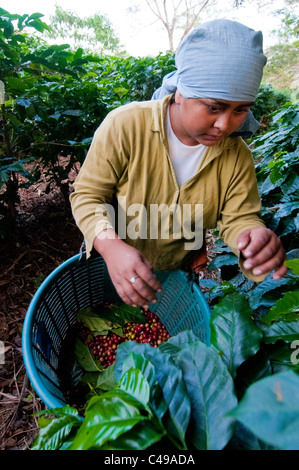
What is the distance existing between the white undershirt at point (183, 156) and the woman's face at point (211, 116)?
0.18m

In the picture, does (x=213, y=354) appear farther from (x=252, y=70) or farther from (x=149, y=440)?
(x=252, y=70)

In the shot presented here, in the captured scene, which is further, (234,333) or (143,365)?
(234,333)

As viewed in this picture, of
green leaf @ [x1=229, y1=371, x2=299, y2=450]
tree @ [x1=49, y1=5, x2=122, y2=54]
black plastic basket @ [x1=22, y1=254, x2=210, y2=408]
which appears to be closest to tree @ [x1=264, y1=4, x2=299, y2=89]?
tree @ [x1=49, y1=5, x2=122, y2=54]

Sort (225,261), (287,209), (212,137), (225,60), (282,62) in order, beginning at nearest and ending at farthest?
1. (225,60)
2. (212,137)
3. (287,209)
4. (225,261)
5. (282,62)

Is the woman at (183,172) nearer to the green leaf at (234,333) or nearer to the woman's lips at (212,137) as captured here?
the woman's lips at (212,137)

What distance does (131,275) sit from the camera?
94 cm

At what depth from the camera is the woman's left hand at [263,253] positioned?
995 millimetres

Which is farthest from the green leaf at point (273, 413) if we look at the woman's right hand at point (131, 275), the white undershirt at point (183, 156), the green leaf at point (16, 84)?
the green leaf at point (16, 84)

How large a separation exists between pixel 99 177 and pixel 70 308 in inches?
37.3

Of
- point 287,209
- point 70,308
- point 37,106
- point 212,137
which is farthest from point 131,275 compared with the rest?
point 37,106

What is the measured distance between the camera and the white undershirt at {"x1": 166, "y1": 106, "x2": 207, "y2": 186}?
4.25ft

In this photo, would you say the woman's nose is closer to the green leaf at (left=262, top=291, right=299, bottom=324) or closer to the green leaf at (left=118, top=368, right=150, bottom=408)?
the green leaf at (left=262, top=291, right=299, bottom=324)

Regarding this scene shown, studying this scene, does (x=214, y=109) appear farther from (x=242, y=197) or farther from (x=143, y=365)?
(x=143, y=365)

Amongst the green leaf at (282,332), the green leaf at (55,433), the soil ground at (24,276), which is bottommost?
the soil ground at (24,276)
